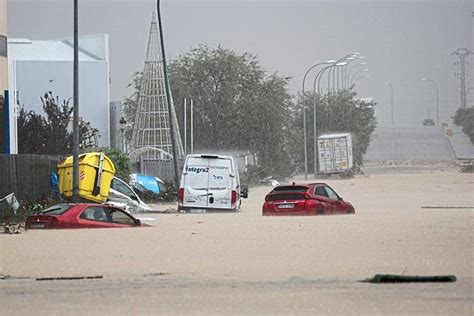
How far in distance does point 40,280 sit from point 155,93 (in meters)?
54.3

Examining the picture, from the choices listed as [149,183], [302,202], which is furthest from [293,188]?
[149,183]

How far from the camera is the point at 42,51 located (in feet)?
323

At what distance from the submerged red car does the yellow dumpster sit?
9208mm

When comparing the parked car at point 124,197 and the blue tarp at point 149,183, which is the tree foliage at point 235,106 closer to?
the blue tarp at point 149,183

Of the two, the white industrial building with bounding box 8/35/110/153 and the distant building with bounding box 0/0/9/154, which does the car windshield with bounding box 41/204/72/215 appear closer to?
the distant building with bounding box 0/0/9/154

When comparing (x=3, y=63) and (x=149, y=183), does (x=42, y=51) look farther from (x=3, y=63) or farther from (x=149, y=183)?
(x=3, y=63)

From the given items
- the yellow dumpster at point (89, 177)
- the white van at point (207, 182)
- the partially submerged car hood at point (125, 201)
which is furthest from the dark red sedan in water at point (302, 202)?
the partially submerged car hood at point (125, 201)

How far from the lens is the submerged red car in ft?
91.4

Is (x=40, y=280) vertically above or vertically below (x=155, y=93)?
below

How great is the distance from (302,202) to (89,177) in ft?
22.7

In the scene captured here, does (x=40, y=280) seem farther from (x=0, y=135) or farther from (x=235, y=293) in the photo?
(x=0, y=135)

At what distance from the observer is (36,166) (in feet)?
132

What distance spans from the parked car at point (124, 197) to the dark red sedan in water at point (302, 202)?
5922 mm

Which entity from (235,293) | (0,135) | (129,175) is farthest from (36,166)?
(235,293)
